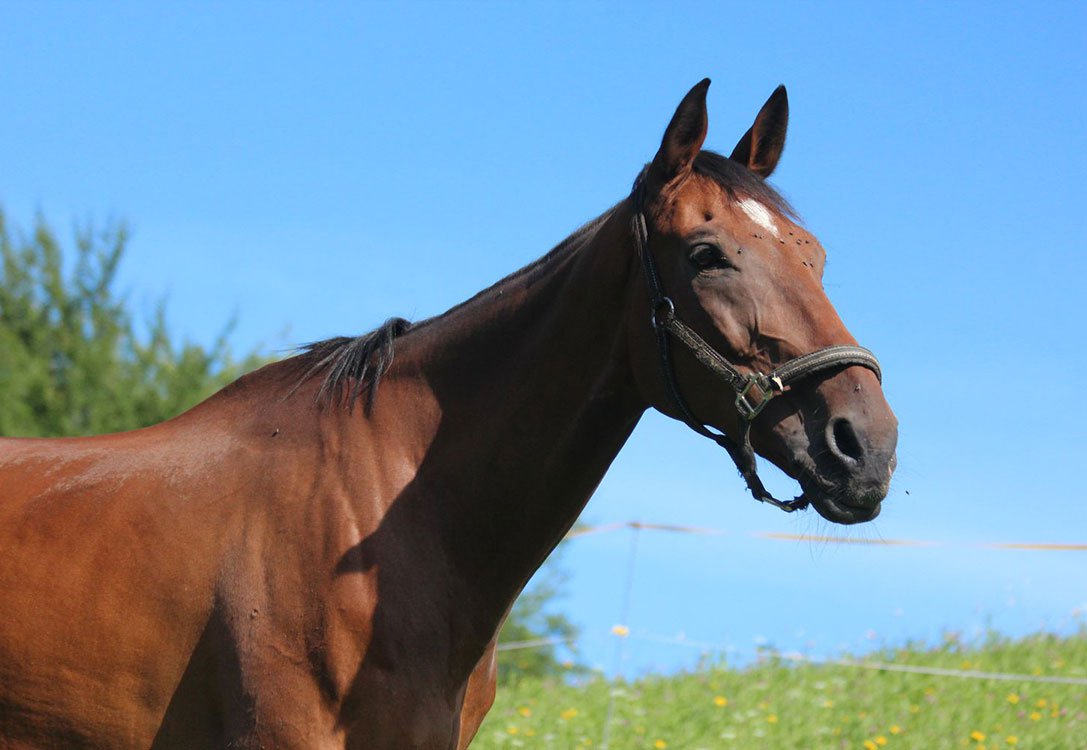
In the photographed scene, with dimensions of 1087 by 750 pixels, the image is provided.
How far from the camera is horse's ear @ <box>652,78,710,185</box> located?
3055 millimetres

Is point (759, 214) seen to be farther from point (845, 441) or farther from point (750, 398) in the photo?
point (845, 441)

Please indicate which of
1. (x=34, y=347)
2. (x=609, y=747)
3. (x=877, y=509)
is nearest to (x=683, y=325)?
(x=877, y=509)

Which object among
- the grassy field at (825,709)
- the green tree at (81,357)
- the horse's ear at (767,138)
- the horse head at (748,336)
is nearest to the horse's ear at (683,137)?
the horse head at (748,336)

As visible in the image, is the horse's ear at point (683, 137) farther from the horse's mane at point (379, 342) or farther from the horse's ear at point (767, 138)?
the horse's ear at point (767, 138)

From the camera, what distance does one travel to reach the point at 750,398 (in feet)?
9.12

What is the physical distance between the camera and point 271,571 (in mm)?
2881

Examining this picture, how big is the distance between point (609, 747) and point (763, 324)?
15.6 ft

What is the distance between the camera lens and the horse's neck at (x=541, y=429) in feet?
10.1

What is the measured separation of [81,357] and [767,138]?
14.3 metres

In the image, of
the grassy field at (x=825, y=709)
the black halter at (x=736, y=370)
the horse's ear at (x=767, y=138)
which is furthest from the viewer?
the grassy field at (x=825, y=709)

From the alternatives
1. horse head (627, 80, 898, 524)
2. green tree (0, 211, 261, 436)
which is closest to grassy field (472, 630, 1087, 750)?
horse head (627, 80, 898, 524)

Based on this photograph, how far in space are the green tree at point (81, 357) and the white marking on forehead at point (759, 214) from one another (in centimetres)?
1383

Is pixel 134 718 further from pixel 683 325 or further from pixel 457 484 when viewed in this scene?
pixel 683 325

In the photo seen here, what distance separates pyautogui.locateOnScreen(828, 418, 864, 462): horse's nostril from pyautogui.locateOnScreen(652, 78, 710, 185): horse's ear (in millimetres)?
915
